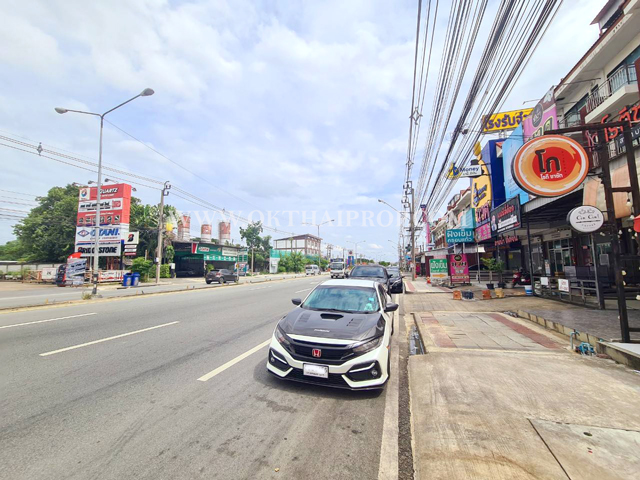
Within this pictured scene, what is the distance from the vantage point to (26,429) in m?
3.07

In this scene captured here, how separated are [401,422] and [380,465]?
2.89 ft

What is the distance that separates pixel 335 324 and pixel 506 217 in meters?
12.7

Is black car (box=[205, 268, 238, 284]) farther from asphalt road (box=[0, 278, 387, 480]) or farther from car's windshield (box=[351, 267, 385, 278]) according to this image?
asphalt road (box=[0, 278, 387, 480])

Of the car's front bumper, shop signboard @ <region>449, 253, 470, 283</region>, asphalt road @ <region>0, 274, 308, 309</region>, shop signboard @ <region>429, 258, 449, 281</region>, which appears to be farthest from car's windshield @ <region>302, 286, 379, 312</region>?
shop signboard @ <region>429, 258, 449, 281</region>

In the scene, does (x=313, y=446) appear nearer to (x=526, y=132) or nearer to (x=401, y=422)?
(x=401, y=422)

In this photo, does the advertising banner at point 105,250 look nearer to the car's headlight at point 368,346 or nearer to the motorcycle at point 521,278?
the motorcycle at point 521,278

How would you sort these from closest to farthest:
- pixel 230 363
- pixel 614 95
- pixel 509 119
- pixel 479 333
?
pixel 230 363
pixel 479 333
pixel 614 95
pixel 509 119

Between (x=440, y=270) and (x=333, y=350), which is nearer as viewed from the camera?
(x=333, y=350)

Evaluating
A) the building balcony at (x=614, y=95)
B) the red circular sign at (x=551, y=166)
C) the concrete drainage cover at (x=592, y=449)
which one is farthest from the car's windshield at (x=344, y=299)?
the building balcony at (x=614, y=95)

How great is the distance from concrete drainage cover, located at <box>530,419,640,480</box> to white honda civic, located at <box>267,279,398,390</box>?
175cm

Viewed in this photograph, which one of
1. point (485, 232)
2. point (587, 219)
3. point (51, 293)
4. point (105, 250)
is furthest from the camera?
point (105, 250)

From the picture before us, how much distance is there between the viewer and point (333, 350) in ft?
12.7

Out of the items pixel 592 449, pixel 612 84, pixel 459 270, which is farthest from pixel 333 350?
pixel 459 270

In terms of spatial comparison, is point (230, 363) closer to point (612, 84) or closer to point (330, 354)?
point (330, 354)
